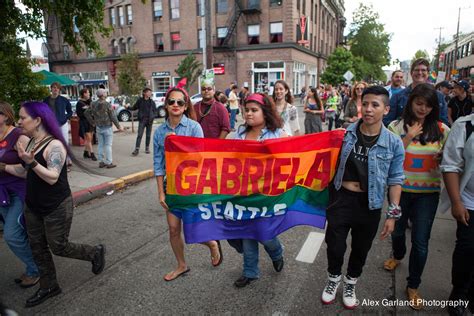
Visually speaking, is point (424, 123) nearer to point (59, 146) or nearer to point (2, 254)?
point (59, 146)

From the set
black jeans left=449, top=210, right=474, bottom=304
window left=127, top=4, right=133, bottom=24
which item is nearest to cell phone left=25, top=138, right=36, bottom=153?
black jeans left=449, top=210, right=474, bottom=304

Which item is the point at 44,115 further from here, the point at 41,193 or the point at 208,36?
the point at 208,36

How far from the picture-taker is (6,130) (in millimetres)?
3250

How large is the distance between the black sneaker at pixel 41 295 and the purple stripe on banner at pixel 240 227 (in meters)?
1.36

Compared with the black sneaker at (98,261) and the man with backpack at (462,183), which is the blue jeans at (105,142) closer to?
the black sneaker at (98,261)

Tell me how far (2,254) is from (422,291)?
4.73 meters

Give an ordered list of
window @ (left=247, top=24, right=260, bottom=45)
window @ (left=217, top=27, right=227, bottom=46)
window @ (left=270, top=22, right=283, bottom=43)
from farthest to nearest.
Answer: window @ (left=217, top=27, right=227, bottom=46)
window @ (left=247, top=24, right=260, bottom=45)
window @ (left=270, top=22, right=283, bottom=43)

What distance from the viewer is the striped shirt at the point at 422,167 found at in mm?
2990

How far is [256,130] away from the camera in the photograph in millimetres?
3252

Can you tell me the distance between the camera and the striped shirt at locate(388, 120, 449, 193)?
299cm

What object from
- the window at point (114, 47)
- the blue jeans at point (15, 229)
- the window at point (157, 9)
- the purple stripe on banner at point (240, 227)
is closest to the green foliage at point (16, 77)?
the blue jeans at point (15, 229)

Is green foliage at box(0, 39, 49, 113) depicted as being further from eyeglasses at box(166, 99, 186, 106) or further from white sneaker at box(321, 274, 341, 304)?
white sneaker at box(321, 274, 341, 304)

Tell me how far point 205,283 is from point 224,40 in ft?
110

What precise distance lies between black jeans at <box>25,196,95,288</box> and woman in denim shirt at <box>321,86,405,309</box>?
2385mm
